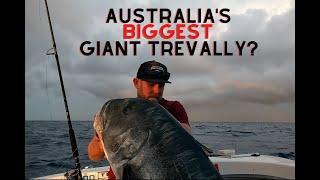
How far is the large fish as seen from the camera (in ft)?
10.3

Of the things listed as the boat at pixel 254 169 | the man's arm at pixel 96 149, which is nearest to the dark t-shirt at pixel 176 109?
the man's arm at pixel 96 149

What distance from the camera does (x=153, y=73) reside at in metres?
3.96

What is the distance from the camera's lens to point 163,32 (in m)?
5.76

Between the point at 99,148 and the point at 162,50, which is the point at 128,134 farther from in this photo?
the point at 162,50

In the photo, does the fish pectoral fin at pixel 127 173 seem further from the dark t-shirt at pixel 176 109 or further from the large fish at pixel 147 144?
the dark t-shirt at pixel 176 109

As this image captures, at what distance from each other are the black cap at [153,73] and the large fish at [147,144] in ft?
1.41

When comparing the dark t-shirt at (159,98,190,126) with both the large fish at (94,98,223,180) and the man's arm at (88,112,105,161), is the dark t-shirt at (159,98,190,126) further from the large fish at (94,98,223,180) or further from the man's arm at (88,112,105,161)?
the man's arm at (88,112,105,161)

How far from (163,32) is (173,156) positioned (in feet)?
9.48

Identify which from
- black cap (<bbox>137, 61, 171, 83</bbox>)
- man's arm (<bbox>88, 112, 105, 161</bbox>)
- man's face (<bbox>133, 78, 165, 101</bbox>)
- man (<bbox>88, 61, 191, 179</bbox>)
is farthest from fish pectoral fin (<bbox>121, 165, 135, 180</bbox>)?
black cap (<bbox>137, 61, 171, 83</bbox>)

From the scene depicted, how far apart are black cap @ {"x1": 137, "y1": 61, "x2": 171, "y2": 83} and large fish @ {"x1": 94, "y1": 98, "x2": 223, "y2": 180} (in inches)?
16.9

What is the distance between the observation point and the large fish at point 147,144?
3.15 metres
